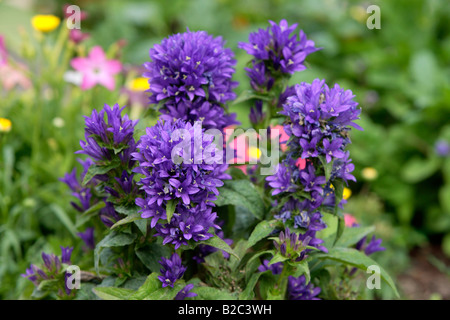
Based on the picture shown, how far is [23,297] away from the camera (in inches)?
73.6

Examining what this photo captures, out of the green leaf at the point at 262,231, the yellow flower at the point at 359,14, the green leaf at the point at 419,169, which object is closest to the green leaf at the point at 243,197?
the green leaf at the point at 262,231

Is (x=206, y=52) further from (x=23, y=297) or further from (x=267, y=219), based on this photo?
(x=23, y=297)

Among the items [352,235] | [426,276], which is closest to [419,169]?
[426,276]

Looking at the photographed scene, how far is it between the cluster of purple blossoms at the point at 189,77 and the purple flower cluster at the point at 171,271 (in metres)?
0.44

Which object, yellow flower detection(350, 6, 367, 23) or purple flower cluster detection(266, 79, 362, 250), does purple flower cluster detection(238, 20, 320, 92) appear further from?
yellow flower detection(350, 6, 367, 23)

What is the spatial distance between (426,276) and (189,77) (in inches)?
89.0

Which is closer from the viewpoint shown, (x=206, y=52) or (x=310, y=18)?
(x=206, y=52)

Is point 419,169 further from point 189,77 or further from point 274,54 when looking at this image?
point 189,77

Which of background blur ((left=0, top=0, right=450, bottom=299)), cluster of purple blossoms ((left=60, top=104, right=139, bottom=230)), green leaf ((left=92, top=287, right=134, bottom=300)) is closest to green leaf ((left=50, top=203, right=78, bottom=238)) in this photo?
background blur ((left=0, top=0, right=450, bottom=299))

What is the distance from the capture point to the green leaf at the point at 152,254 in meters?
1.61

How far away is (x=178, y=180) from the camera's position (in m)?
1.38

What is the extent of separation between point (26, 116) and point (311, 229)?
197 centimetres

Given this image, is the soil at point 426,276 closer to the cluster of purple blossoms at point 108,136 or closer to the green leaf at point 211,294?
the green leaf at point 211,294

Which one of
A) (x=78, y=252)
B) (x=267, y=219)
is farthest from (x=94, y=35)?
(x=267, y=219)
